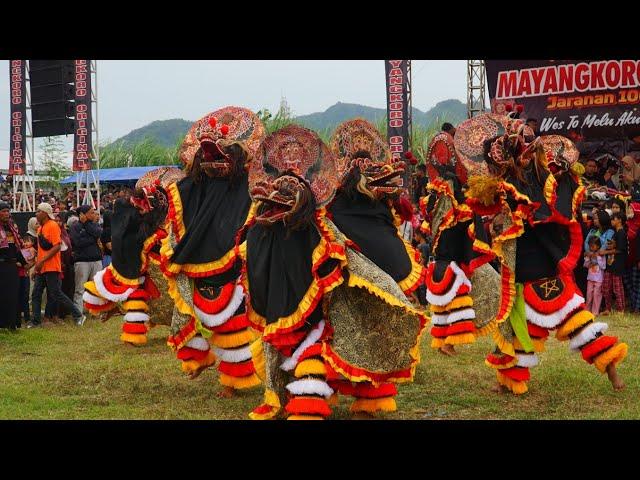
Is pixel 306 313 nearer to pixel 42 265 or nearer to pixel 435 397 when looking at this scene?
pixel 435 397

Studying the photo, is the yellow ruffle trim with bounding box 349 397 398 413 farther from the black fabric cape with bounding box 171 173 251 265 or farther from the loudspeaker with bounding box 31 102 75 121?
the loudspeaker with bounding box 31 102 75 121

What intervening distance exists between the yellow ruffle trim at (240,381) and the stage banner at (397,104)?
11.4 meters

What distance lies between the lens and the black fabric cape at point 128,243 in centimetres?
920

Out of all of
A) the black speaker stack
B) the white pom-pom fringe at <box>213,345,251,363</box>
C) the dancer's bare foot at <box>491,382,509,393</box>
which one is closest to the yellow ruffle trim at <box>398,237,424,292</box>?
the dancer's bare foot at <box>491,382,509,393</box>

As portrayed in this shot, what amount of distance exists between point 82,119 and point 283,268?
14.5m

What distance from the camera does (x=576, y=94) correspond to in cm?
1680

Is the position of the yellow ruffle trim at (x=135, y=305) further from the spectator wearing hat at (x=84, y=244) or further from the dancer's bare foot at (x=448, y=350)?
the spectator wearing hat at (x=84, y=244)

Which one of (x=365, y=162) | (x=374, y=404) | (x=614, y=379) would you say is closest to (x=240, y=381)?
(x=374, y=404)

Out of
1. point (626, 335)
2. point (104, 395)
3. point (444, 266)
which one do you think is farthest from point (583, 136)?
point (104, 395)

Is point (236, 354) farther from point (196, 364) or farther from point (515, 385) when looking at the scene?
point (515, 385)

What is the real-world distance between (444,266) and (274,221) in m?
3.68

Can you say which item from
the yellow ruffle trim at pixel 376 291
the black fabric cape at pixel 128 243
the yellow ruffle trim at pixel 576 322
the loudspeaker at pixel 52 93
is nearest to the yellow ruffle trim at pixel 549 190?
the yellow ruffle trim at pixel 576 322

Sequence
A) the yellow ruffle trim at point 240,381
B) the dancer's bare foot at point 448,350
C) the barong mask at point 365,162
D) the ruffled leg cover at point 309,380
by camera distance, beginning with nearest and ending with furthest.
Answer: the ruffled leg cover at point 309,380 → the barong mask at point 365,162 → the yellow ruffle trim at point 240,381 → the dancer's bare foot at point 448,350

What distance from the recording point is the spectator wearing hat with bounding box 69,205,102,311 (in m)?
12.4
